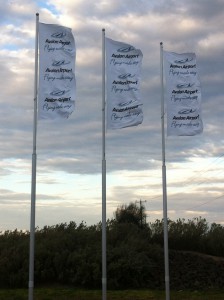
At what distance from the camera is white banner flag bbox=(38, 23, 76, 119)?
18453 mm

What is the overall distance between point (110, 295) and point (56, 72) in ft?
39.0

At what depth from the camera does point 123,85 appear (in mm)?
19922

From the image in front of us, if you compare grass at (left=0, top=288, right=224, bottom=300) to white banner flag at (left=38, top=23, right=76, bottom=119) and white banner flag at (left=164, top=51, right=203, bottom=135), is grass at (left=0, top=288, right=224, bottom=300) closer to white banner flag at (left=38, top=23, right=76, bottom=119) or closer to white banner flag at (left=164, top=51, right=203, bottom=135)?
white banner flag at (left=164, top=51, right=203, bottom=135)

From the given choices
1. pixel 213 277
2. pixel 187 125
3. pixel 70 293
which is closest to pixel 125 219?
pixel 213 277

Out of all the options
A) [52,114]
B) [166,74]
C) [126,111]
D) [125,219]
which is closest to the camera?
[52,114]

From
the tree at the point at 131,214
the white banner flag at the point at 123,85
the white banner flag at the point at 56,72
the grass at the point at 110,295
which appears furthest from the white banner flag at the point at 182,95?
the tree at the point at 131,214

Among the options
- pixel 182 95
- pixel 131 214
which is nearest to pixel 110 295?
pixel 182 95

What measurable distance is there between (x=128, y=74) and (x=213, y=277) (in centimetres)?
1498

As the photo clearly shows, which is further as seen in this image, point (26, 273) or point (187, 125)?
point (26, 273)

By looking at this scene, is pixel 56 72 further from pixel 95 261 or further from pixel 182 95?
pixel 95 261

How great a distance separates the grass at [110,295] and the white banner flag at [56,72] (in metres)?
9.41

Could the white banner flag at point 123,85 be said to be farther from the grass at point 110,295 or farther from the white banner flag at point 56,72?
the grass at point 110,295

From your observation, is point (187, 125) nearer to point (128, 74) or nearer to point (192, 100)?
point (192, 100)

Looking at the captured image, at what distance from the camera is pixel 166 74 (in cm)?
2095
